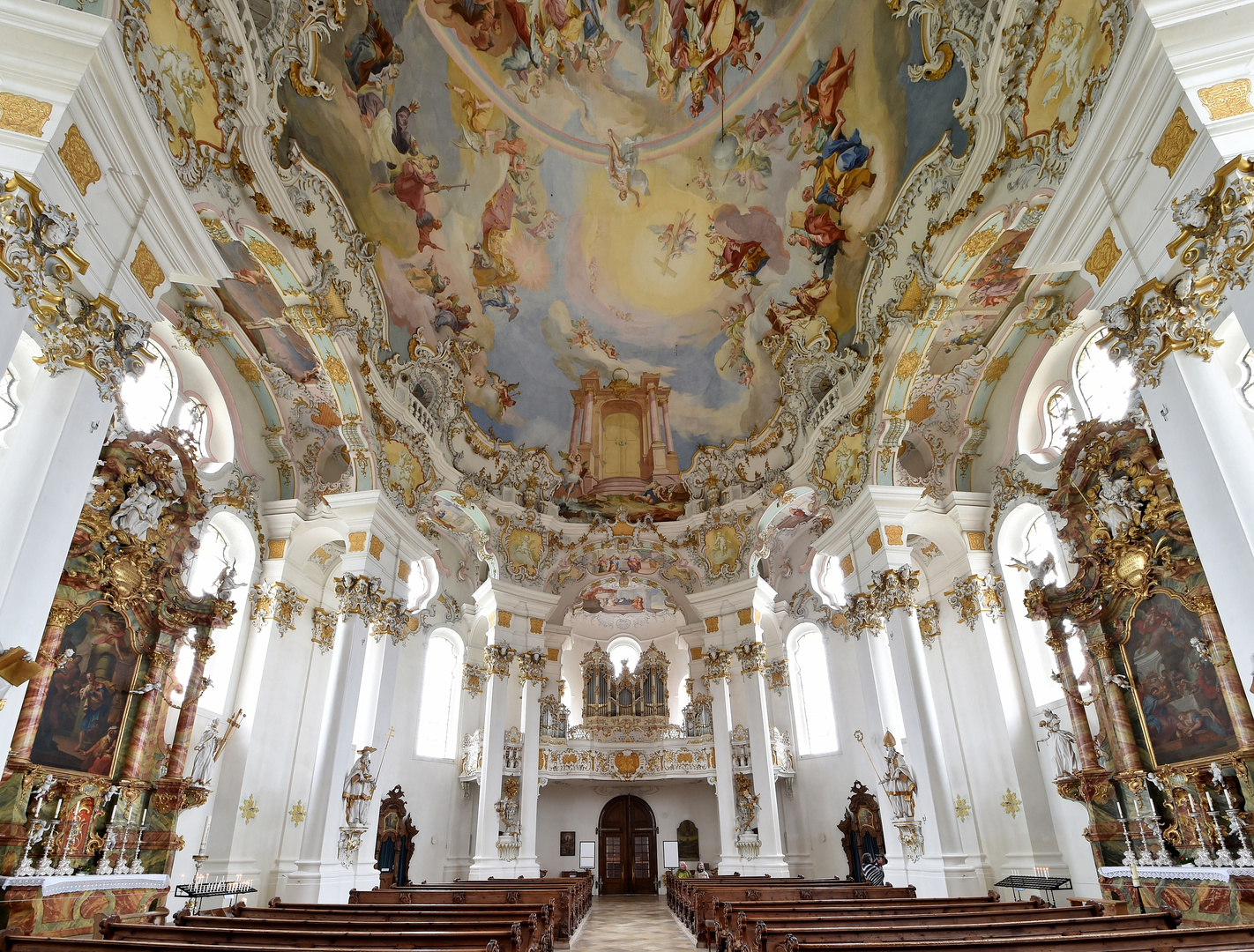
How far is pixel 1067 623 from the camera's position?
12.4m

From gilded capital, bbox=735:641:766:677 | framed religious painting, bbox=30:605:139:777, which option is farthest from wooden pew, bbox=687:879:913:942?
framed religious painting, bbox=30:605:139:777

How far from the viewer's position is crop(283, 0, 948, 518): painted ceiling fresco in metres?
13.2

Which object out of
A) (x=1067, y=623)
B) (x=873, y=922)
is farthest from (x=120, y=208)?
(x=1067, y=623)

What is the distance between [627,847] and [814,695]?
9.26m

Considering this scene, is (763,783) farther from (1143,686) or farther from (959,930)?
(959,930)

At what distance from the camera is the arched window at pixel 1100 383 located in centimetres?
1245

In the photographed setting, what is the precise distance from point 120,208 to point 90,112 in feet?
3.43

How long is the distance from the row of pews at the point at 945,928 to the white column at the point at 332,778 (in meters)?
6.45

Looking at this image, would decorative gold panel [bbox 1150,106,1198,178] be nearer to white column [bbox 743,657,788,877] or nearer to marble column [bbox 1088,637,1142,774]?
marble column [bbox 1088,637,1142,774]

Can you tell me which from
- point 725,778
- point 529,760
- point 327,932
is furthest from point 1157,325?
point 529,760

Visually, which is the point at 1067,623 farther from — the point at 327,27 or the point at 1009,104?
the point at 327,27

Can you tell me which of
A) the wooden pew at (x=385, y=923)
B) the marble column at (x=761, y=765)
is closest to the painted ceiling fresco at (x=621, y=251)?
the marble column at (x=761, y=765)

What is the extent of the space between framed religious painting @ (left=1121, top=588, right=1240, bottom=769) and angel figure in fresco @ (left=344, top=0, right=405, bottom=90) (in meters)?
15.2

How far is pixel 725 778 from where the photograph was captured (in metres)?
18.3
